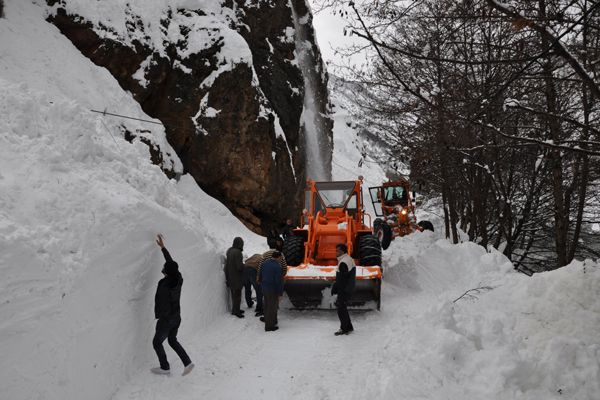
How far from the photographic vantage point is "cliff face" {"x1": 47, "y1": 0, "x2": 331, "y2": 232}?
15922 mm

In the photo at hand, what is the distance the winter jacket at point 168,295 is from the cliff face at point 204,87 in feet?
39.0

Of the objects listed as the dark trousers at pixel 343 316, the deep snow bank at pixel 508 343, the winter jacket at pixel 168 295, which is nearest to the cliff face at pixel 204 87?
the deep snow bank at pixel 508 343

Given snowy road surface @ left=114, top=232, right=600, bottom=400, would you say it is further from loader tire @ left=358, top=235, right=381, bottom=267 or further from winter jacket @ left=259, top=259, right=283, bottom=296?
loader tire @ left=358, top=235, right=381, bottom=267

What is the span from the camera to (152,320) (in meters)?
6.17

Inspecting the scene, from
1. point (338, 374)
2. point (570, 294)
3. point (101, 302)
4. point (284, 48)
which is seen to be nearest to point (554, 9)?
point (570, 294)

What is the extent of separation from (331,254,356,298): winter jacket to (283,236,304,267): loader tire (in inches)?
93.9

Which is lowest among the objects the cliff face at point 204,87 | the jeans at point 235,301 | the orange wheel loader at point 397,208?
the jeans at point 235,301

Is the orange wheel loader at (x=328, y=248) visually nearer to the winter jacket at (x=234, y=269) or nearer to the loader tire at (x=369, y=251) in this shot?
the loader tire at (x=369, y=251)

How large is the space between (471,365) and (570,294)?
249cm

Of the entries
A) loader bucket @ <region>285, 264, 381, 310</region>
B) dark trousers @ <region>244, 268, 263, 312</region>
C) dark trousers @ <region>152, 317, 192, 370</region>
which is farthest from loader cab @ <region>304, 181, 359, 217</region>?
dark trousers @ <region>152, 317, 192, 370</region>

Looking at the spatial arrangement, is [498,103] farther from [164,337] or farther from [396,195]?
[396,195]

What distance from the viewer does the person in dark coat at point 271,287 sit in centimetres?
806

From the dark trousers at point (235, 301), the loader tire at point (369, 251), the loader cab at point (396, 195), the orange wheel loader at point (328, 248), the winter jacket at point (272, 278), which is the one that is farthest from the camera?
the loader cab at point (396, 195)

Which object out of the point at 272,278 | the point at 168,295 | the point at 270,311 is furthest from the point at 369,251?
the point at 168,295
